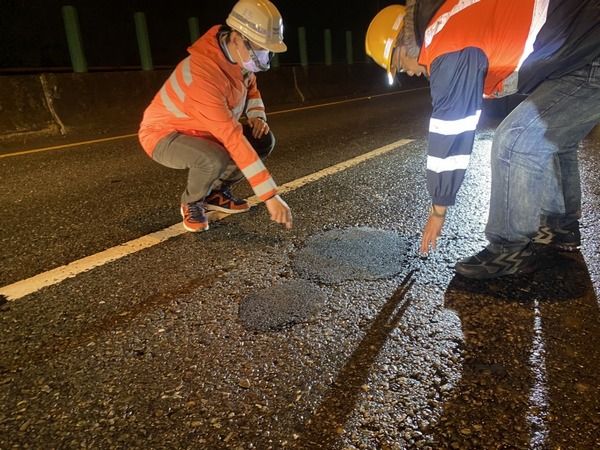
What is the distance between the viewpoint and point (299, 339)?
1.82 metres

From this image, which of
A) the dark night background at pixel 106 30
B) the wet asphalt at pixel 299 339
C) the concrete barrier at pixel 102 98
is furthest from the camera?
the dark night background at pixel 106 30

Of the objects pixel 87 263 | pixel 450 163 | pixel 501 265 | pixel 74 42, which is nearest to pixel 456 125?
pixel 450 163

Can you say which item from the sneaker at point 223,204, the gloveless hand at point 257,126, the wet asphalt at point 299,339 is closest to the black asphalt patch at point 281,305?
the wet asphalt at point 299,339

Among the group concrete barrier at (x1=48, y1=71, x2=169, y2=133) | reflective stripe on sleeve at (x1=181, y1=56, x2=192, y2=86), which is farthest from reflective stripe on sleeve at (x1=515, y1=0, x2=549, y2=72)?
concrete barrier at (x1=48, y1=71, x2=169, y2=133)

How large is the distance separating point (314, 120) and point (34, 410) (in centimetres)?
695

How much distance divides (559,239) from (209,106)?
2.08m

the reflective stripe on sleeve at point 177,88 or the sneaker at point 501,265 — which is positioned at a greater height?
the reflective stripe on sleeve at point 177,88

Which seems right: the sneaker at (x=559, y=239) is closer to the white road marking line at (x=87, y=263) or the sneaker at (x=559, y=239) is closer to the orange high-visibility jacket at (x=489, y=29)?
the orange high-visibility jacket at (x=489, y=29)

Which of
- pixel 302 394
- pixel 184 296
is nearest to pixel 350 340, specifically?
pixel 302 394

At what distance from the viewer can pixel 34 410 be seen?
Result: 4.93 feet

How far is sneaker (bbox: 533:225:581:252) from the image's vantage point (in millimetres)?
2438

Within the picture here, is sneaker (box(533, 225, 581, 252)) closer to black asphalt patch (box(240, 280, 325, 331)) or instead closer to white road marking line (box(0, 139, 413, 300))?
black asphalt patch (box(240, 280, 325, 331))

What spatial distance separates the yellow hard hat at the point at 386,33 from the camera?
2.01 metres

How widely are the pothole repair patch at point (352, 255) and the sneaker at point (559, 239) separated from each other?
0.73m
